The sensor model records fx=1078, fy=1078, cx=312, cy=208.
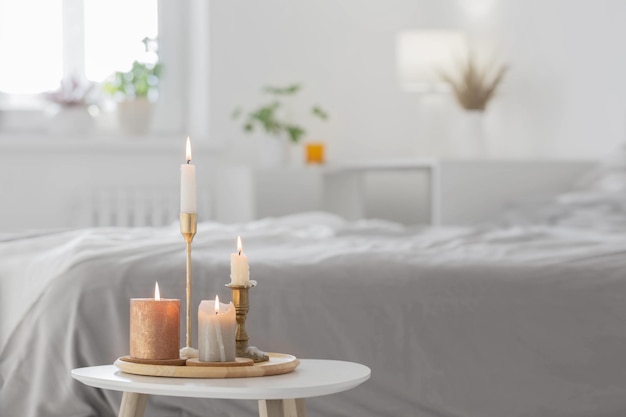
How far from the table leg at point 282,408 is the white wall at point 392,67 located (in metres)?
2.68

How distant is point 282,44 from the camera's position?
14.5ft

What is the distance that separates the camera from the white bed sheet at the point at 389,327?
1.64 meters

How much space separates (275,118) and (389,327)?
Answer: 9.16 ft

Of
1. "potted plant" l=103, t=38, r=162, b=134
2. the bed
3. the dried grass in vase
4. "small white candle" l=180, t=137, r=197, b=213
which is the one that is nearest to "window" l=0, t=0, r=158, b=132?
"potted plant" l=103, t=38, r=162, b=134

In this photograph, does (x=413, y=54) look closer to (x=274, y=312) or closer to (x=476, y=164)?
(x=476, y=164)

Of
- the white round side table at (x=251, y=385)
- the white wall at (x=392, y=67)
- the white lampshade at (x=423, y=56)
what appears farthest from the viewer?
the white lampshade at (x=423, y=56)

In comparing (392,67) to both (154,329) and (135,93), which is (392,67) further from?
(154,329)

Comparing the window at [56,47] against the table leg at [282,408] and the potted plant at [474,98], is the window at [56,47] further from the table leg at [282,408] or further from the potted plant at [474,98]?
the table leg at [282,408]

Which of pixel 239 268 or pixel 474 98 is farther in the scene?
pixel 474 98

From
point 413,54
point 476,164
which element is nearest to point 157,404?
point 476,164

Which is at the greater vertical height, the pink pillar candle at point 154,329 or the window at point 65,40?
the window at point 65,40

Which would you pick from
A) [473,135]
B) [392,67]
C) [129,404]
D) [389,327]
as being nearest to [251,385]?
[129,404]

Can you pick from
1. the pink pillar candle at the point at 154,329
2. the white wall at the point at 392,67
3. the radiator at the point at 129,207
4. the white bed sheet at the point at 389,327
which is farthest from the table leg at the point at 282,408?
the radiator at the point at 129,207

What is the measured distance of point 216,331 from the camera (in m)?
1.11
